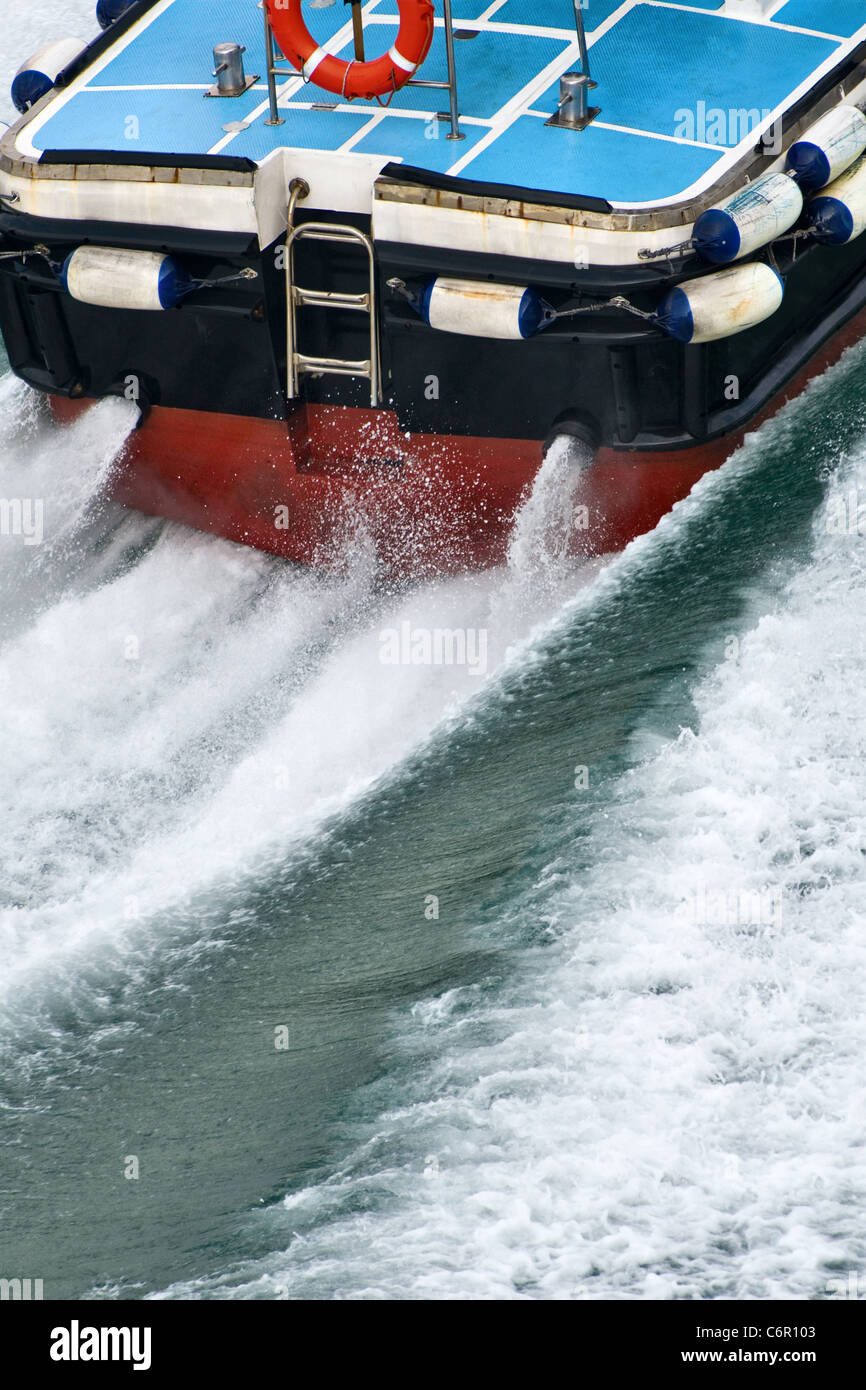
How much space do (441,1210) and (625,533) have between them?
15.4 ft

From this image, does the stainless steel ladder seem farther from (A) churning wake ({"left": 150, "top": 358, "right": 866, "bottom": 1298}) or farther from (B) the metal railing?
(A) churning wake ({"left": 150, "top": 358, "right": 866, "bottom": 1298})

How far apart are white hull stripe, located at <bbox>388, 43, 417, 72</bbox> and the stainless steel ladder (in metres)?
0.82

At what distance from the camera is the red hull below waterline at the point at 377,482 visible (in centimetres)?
963

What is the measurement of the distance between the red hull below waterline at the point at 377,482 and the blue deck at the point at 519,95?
1409 millimetres

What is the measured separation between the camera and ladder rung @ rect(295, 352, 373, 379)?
9531mm

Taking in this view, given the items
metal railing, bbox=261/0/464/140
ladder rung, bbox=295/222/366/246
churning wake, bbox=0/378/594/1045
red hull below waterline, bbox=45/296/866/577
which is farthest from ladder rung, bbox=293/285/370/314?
churning wake, bbox=0/378/594/1045

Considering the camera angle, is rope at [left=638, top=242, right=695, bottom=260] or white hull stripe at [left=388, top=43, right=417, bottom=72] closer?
rope at [left=638, top=242, right=695, bottom=260]

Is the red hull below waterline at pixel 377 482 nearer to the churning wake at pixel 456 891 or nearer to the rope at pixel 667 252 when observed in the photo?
the churning wake at pixel 456 891

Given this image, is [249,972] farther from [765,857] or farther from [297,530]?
[297,530]

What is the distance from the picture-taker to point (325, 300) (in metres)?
9.45

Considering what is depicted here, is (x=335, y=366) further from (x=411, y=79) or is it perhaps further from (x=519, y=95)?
(x=519, y=95)

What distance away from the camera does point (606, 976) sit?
6.61 metres

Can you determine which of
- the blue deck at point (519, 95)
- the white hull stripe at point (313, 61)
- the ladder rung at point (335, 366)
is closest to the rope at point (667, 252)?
the blue deck at point (519, 95)

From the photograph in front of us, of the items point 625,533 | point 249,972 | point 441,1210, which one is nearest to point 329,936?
point 249,972
